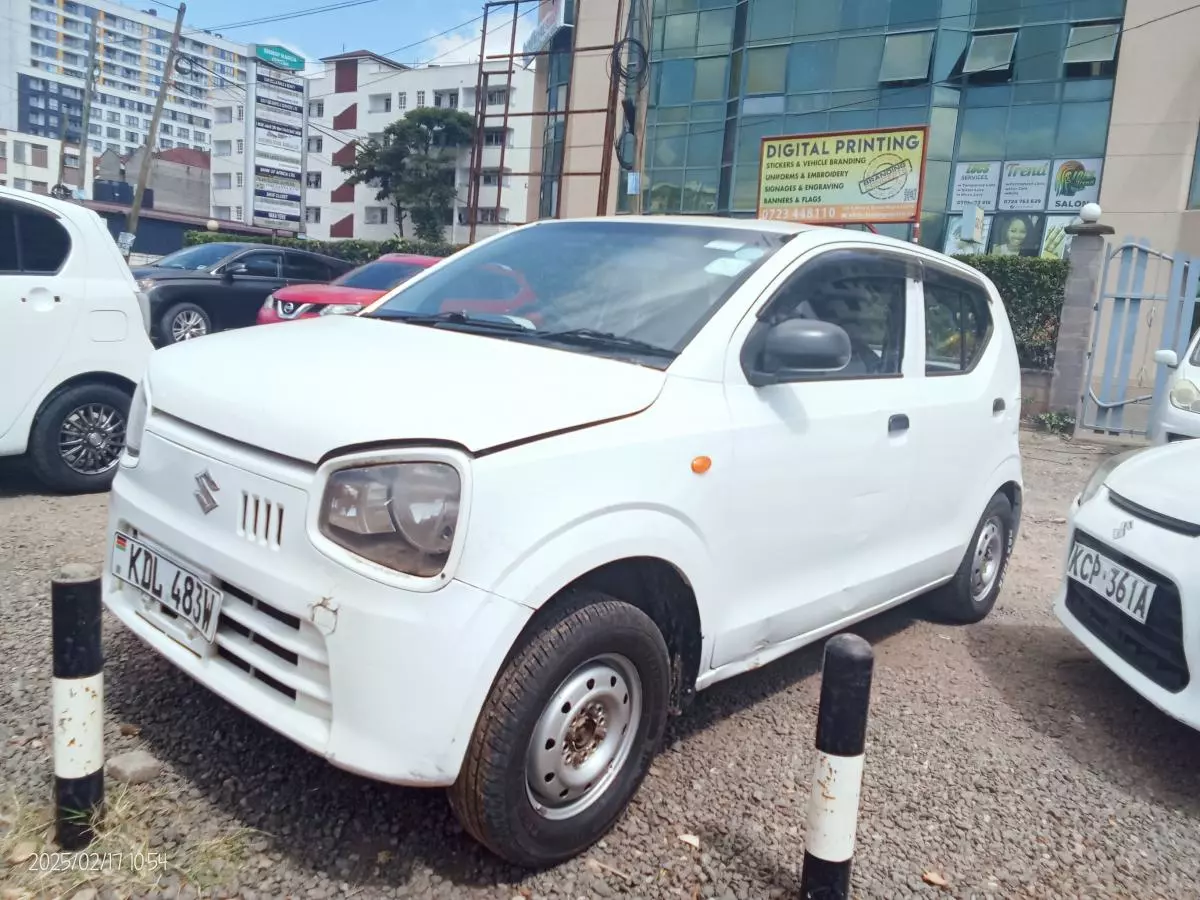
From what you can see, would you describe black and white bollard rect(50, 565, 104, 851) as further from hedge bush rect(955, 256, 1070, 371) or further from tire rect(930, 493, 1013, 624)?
hedge bush rect(955, 256, 1070, 371)

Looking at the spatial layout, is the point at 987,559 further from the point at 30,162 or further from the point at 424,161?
the point at 30,162

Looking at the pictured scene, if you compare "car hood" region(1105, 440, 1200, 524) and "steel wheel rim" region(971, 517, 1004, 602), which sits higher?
"car hood" region(1105, 440, 1200, 524)

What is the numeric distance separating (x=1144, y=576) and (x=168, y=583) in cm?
313

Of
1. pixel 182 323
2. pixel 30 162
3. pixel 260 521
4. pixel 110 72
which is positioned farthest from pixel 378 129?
pixel 110 72

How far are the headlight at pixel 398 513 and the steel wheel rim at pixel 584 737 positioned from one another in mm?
485

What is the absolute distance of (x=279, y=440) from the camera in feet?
7.18

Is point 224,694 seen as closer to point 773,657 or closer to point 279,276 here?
point 773,657

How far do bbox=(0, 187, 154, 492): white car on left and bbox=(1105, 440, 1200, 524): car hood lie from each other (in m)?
4.74

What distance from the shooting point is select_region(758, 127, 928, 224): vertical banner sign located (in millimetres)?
13305

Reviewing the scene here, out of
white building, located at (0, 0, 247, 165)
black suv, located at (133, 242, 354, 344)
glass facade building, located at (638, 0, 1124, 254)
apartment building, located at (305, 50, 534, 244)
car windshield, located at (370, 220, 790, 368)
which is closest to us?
car windshield, located at (370, 220, 790, 368)

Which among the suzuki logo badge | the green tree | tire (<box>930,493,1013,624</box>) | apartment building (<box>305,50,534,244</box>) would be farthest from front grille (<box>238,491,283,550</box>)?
the green tree

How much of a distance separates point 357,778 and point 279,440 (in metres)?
1.05

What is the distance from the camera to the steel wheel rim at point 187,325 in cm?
1105

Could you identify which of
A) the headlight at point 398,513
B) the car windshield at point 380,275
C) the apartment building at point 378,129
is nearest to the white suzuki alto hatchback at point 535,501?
the headlight at point 398,513
